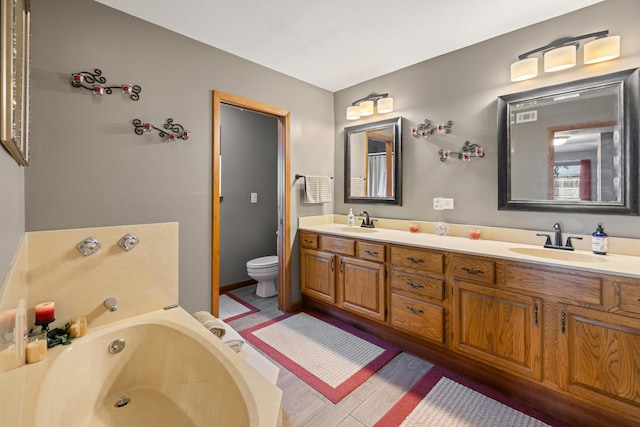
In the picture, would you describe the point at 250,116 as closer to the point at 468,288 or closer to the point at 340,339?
the point at 340,339

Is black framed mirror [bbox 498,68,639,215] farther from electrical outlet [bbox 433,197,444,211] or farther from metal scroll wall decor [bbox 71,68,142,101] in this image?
metal scroll wall decor [bbox 71,68,142,101]

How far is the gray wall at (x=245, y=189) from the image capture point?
3.66 metres

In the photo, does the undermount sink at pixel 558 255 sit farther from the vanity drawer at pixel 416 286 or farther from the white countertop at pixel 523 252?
the vanity drawer at pixel 416 286

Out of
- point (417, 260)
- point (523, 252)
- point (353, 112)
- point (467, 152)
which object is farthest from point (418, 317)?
point (353, 112)

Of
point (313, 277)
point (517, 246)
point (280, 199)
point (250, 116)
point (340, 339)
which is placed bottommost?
point (340, 339)

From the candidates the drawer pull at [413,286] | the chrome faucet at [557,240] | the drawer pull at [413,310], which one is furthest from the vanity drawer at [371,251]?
the chrome faucet at [557,240]

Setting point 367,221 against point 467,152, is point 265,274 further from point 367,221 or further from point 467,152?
point 467,152

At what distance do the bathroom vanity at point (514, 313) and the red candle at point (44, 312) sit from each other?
197 centimetres

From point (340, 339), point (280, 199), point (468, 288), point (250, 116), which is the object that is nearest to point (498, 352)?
point (468, 288)

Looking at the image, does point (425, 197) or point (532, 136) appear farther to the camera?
point (425, 197)

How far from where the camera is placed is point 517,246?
2.09 m

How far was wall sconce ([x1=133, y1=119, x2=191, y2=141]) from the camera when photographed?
1.99 metres

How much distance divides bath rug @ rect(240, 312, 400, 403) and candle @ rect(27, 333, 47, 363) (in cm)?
135

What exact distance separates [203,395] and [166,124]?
1755 mm
